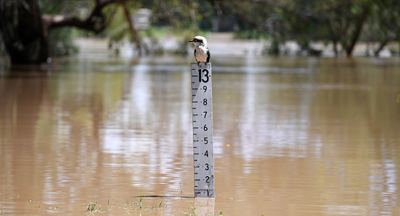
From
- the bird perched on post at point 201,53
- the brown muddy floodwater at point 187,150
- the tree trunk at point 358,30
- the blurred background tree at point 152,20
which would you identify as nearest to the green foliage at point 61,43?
the blurred background tree at point 152,20

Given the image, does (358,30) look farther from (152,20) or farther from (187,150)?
(187,150)

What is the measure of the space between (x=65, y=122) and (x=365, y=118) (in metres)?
5.35

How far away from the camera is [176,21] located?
36.5m

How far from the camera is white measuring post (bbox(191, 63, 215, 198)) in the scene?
6738 mm

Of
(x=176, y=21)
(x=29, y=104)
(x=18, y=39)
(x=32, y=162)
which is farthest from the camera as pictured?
(x=176, y=21)

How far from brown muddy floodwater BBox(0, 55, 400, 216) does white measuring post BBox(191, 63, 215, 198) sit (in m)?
0.20

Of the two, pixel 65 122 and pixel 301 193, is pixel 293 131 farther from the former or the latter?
pixel 301 193

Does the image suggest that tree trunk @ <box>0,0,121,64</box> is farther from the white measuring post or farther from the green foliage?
the white measuring post

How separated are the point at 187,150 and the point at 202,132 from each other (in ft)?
9.49

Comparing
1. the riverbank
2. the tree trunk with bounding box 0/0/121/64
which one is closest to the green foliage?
the riverbank

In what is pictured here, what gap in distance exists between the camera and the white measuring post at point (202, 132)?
674cm

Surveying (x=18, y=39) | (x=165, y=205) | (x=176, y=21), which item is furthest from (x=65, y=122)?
(x=176, y=21)

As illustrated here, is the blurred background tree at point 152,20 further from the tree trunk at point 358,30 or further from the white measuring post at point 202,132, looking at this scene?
the white measuring post at point 202,132

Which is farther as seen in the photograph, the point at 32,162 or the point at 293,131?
the point at 293,131
